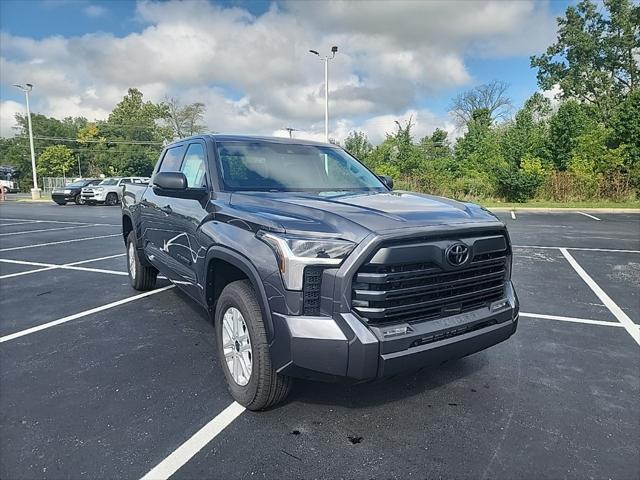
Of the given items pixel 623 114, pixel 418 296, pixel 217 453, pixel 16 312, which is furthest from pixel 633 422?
pixel 623 114

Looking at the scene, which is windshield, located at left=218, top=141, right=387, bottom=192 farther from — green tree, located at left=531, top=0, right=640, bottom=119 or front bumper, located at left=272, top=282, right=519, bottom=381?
green tree, located at left=531, top=0, right=640, bottom=119

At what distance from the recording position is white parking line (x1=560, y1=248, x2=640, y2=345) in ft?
14.4

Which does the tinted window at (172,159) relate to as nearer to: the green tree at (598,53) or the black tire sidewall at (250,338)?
the black tire sidewall at (250,338)

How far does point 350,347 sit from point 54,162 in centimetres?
7349

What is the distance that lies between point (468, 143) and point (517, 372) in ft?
105

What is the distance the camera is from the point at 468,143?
32812 millimetres

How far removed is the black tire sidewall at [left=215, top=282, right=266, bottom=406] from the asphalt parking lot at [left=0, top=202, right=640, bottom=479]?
139mm

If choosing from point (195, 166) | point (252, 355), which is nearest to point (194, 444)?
point (252, 355)

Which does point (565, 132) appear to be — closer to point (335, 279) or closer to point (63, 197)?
point (335, 279)

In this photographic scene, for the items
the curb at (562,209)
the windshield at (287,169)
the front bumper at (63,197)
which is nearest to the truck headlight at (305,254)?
the windshield at (287,169)

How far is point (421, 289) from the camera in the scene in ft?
8.33

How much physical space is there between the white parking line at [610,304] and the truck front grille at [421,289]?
2.36 m

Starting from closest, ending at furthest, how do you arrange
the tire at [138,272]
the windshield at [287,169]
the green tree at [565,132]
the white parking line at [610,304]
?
the windshield at [287,169]
the white parking line at [610,304]
the tire at [138,272]
the green tree at [565,132]

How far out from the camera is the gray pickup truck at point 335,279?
2395 mm
